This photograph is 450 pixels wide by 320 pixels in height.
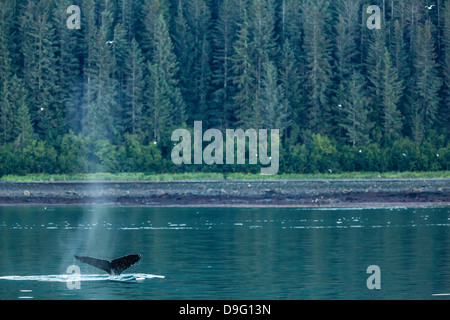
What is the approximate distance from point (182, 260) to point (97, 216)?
33727mm

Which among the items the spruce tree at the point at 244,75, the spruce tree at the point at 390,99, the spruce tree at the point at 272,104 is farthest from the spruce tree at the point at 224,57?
the spruce tree at the point at 390,99

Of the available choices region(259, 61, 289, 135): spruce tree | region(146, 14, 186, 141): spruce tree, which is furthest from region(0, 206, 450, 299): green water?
region(146, 14, 186, 141): spruce tree

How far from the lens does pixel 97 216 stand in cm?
8662

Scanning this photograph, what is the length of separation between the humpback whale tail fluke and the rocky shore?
54147mm

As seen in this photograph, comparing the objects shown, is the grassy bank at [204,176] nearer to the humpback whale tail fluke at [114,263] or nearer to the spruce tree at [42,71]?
the spruce tree at [42,71]

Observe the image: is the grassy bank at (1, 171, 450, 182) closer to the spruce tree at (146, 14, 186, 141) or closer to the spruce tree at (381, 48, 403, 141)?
the spruce tree at (381, 48, 403, 141)

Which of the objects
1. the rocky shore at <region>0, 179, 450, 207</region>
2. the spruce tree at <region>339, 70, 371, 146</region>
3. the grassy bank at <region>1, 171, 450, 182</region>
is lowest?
the rocky shore at <region>0, 179, 450, 207</region>

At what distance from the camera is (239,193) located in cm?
10119

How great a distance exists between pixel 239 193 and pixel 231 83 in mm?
34841

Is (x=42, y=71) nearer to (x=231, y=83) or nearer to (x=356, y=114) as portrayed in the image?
(x=231, y=83)

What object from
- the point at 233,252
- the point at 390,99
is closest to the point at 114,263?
the point at 233,252

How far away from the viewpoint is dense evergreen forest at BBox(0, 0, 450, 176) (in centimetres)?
11656
